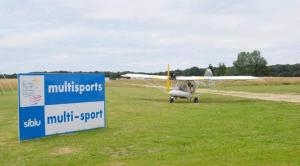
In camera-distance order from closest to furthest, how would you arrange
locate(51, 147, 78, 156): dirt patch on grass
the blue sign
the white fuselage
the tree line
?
locate(51, 147, 78, 156): dirt patch on grass
the blue sign
the white fuselage
the tree line

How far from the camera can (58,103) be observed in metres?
13.5

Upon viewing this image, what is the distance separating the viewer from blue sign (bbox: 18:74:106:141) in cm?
1252

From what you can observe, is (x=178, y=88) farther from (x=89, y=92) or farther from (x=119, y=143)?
(x=119, y=143)

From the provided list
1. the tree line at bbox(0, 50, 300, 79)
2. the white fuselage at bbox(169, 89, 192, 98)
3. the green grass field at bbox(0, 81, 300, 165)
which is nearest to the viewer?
the green grass field at bbox(0, 81, 300, 165)

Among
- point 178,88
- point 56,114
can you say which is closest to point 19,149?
point 56,114

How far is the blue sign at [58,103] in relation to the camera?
12516 millimetres

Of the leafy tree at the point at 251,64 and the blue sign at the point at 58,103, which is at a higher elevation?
the leafy tree at the point at 251,64

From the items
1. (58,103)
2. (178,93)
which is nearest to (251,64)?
(178,93)

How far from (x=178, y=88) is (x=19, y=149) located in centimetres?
2268

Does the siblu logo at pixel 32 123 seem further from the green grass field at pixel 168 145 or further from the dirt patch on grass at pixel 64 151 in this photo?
the dirt patch on grass at pixel 64 151

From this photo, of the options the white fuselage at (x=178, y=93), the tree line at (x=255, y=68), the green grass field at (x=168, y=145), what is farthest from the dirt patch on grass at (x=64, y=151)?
the tree line at (x=255, y=68)

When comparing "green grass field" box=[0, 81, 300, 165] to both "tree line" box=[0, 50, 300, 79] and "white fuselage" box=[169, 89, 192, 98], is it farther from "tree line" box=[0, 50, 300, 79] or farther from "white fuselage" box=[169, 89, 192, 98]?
"tree line" box=[0, 50, 300, 79]

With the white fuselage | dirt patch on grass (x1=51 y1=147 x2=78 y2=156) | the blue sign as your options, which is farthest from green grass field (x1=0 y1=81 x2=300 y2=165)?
the white fuselage

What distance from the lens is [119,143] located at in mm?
11477
